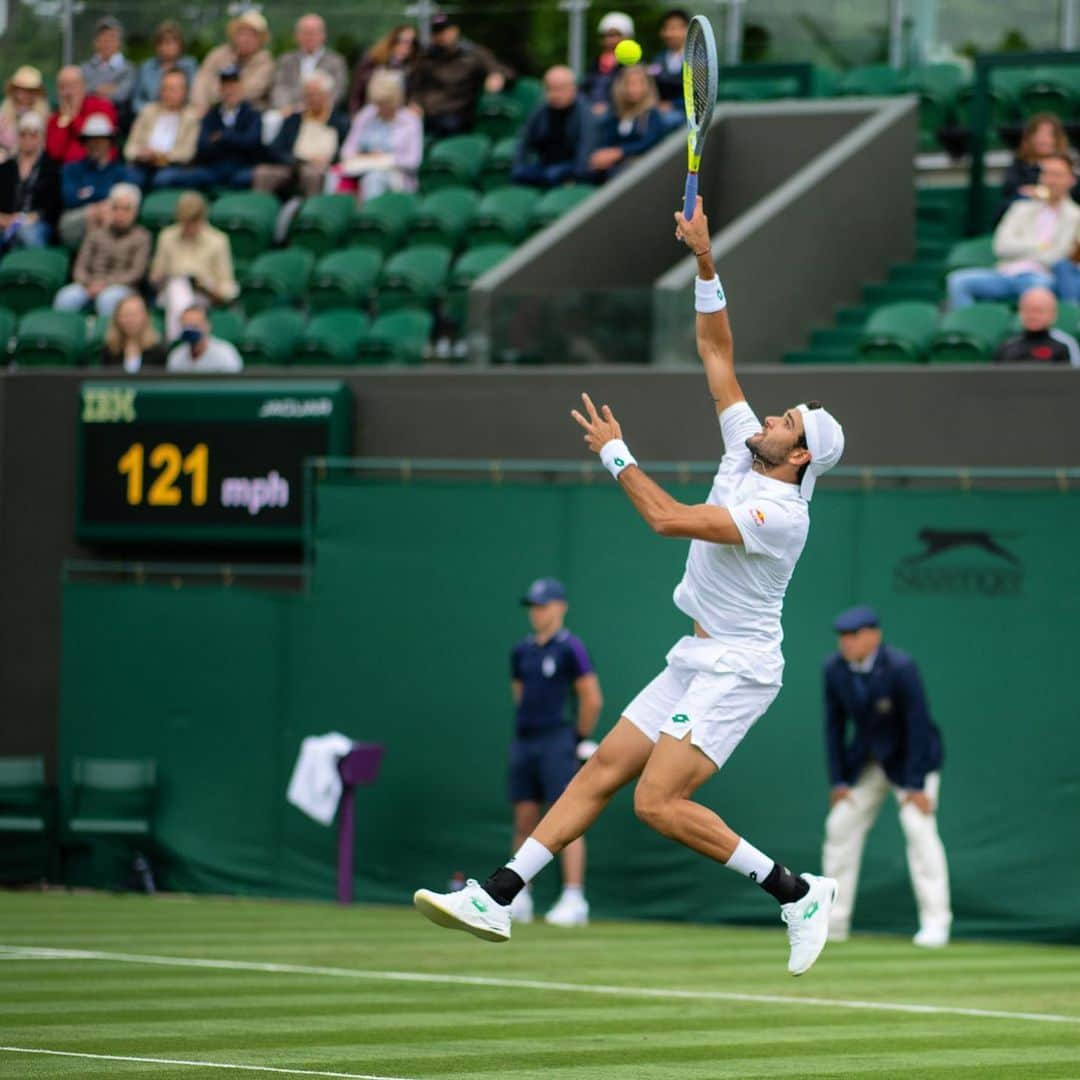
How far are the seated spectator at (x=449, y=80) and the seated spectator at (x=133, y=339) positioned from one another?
3.66 m

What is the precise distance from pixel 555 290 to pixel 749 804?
15.3 feet

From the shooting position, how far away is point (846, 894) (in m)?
14.3

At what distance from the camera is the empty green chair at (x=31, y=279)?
20.0 m

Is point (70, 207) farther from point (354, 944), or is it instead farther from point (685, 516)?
point (685, 516)

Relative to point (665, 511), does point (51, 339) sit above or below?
below

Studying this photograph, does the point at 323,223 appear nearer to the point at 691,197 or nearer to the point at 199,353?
the point at 199,353

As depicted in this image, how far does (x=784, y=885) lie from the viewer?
29.3 ft

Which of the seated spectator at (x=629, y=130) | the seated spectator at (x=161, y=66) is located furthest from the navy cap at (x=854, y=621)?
the seated spectator at (x=161, y=66)

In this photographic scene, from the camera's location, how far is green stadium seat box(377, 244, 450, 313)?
Result: 17797 mm

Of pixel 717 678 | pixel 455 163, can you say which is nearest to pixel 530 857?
pixel 717 678

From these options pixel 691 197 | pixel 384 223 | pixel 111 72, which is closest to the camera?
pixel 691 197

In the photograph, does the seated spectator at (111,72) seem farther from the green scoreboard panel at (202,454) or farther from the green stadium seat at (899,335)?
the green stadium seat at (899,335)

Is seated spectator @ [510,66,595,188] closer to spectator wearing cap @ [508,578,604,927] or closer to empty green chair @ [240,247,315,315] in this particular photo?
empty green chair @ [240,247,315,315]

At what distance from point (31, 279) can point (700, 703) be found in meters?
12.6
